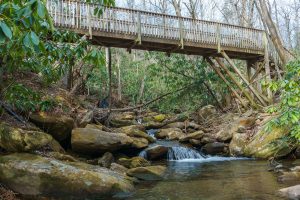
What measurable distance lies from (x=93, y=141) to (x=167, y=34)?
518 centimetres

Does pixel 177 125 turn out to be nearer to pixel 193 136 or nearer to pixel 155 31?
pixel 193 136

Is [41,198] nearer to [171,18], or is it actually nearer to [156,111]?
[171,18]

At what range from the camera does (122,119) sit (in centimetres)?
1900

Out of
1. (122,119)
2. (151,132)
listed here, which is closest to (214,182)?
(151,132)

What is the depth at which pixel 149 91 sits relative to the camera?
26188mm

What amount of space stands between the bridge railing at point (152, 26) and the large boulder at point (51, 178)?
5.31 metres

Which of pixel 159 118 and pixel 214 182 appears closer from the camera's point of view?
pixel 214 182

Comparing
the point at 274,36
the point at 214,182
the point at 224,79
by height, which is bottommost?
the point at 214,182

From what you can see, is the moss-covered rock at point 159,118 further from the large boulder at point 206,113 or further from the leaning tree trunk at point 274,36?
the leaning tree trunk at point 274,36

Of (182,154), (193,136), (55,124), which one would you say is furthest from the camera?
(193,136)

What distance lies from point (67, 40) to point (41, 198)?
2.92 m

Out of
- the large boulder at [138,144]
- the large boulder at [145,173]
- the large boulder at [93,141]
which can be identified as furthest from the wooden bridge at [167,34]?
the large boulder at [145,173]

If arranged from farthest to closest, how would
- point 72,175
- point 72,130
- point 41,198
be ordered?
1. point 72,130
2. point 72,175
3. point 41,198

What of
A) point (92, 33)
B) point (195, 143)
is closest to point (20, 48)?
point (92, 33)
